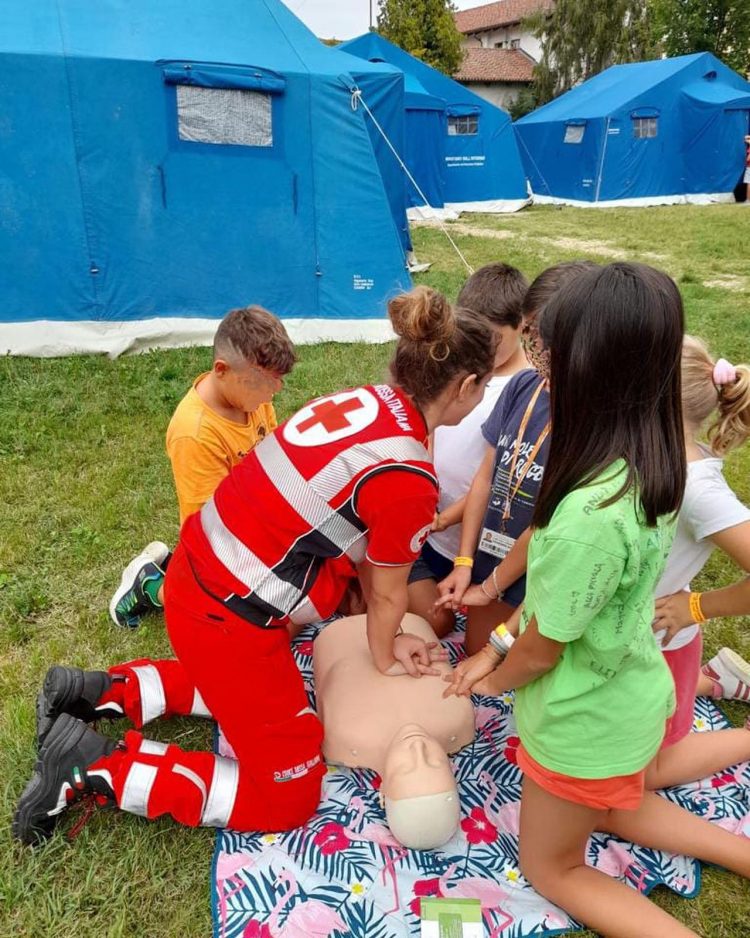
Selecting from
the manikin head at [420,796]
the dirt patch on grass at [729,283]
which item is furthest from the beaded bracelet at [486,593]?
the dirt patch on grass at [729,283]

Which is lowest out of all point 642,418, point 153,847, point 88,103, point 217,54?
point 153,847

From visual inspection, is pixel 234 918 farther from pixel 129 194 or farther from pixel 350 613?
pixel 129 194

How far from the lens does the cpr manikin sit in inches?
77.7

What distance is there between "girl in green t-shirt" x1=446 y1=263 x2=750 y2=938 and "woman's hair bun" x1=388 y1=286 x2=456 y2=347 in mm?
399

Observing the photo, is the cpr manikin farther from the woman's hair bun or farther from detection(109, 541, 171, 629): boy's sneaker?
the woman's hair bun

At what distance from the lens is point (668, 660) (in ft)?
6.82

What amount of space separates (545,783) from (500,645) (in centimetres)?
40

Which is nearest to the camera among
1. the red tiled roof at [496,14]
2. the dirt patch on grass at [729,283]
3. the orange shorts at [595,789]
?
the orange shorts at [595,789]

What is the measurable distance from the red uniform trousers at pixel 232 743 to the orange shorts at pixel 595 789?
0.70 meters

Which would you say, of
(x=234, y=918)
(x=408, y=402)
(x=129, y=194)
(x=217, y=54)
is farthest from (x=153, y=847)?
(x=217, y=54)

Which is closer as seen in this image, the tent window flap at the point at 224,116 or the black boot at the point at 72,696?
the black boot at the point at 72,696

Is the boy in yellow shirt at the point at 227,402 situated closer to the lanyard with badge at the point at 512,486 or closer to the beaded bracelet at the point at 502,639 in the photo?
the lanyard with badge at the point at 512,486

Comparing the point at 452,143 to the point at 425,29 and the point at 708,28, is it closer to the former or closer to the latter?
the point at 425,29

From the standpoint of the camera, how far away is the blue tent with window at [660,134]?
53.9ft
